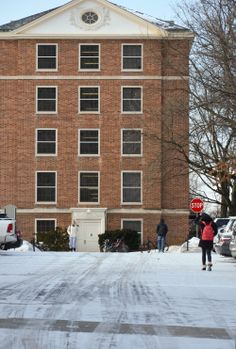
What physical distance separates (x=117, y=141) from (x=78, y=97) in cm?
450

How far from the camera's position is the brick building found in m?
54.3

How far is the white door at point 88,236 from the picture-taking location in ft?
179

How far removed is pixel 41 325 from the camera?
32.7 ft

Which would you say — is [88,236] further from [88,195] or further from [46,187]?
[46,187]

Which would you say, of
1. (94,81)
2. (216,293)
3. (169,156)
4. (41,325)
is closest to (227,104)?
(216,293)

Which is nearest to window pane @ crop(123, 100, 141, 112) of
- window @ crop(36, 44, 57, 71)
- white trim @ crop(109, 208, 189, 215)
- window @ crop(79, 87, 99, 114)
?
window @ crop(79, 87, 99, 114)

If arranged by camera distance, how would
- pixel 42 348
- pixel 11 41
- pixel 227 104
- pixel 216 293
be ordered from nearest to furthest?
pixel 42 348 → pixel 216 293 → pixel 227 104 → pixel 11 41

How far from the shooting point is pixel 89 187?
54.9 metres

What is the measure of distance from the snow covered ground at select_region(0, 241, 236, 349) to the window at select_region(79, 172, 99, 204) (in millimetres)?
34784

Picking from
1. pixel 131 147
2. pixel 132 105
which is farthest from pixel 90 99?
pixel 131 147

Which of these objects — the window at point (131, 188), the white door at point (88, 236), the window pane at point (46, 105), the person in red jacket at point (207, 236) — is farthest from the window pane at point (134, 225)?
the person in red jacket at point (207, 236)

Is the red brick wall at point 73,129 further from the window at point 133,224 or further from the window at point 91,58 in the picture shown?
the window at point 133,224

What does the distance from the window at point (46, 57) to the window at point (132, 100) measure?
575 centimetres

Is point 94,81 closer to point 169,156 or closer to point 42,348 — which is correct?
point 169,156
